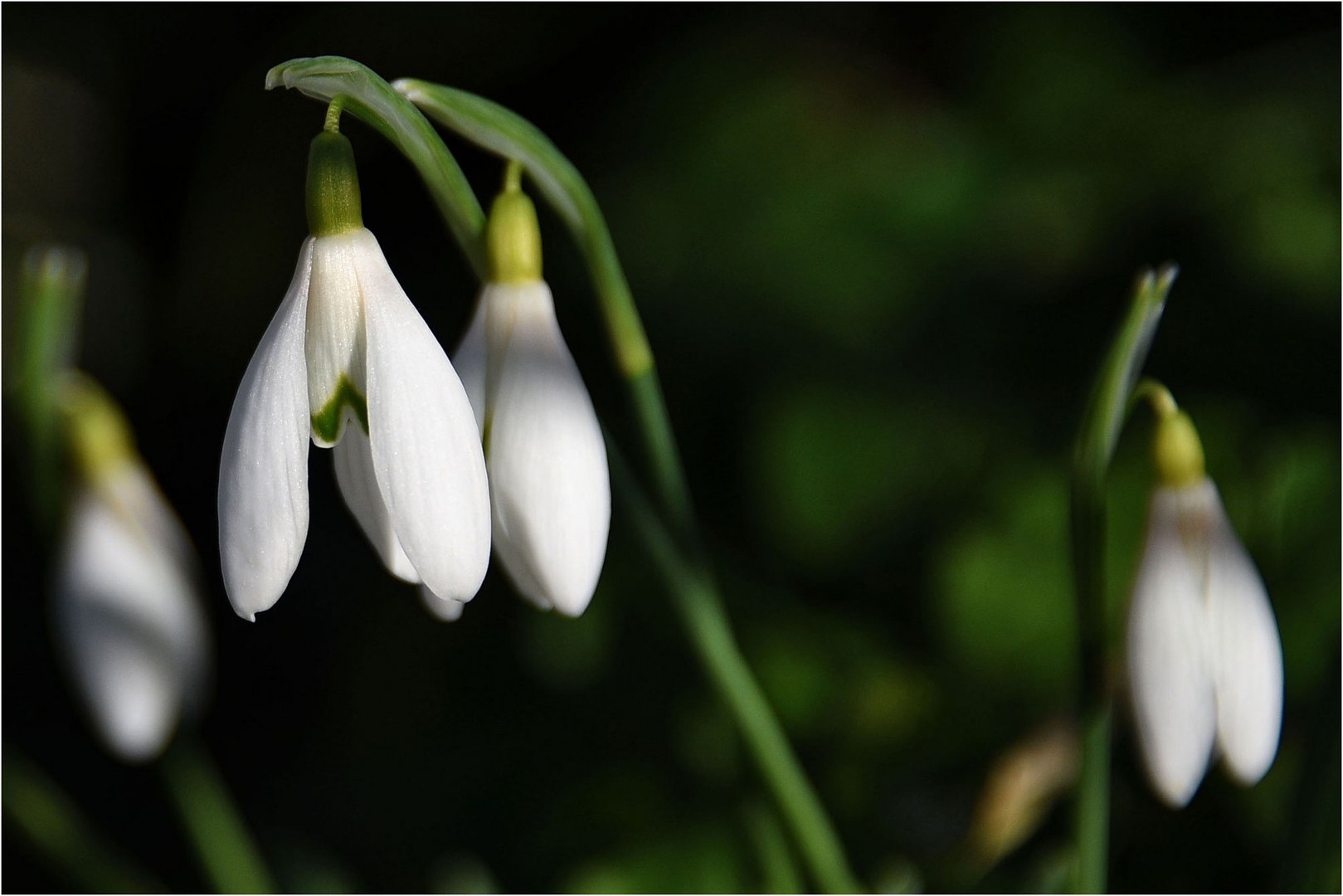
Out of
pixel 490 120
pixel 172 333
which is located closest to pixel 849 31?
A: pixel 172 333

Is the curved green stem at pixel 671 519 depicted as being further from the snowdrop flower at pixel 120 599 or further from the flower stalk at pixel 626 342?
the snowdrop flower at pixel 120 599

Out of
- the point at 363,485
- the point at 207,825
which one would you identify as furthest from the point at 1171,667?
the point at 207,825

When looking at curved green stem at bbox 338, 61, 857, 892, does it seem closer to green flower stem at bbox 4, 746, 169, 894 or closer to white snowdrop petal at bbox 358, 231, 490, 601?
white snowdrop petal at bbox 358, 231, 490, 601

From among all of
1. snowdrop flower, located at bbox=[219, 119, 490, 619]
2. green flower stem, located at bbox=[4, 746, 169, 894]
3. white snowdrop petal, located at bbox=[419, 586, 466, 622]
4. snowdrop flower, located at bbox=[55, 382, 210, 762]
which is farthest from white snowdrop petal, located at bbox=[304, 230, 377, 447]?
green flower stem, located at bbox=[4, 746, 169, 894]

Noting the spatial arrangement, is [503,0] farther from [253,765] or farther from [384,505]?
[384,505]

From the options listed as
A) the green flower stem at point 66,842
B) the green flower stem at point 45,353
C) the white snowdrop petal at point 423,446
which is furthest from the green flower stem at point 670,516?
the green flower stem at point 66,842

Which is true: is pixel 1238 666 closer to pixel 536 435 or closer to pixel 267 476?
pixel 536 435
